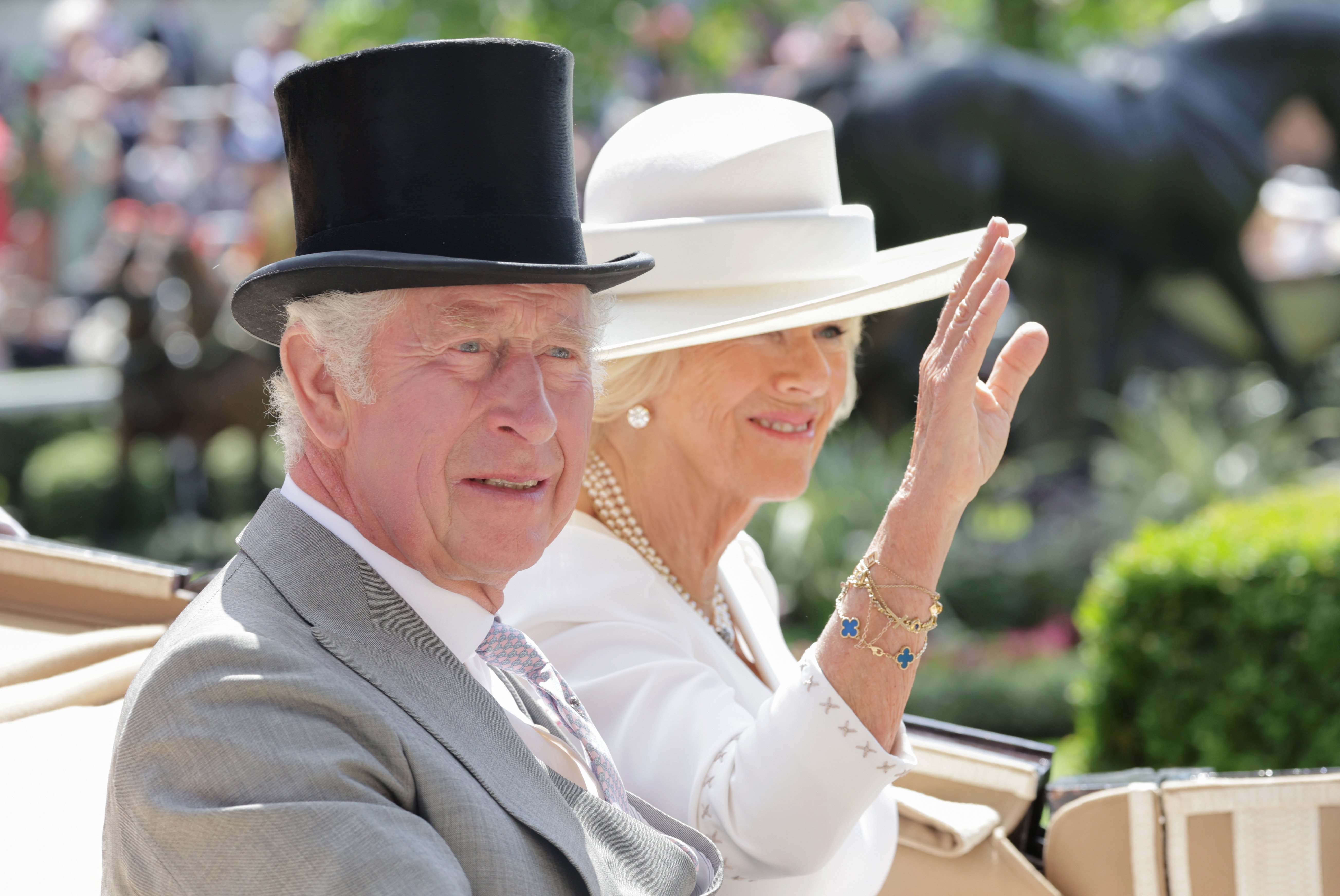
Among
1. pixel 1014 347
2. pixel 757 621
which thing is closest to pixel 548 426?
pixel 1014 347

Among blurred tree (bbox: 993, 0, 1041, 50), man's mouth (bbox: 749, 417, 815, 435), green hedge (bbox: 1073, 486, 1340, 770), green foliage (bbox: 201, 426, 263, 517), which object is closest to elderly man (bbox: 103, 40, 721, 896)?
man's mouth (bbox: 749, 417, 815, 435)

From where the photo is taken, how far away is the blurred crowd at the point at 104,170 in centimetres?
1152

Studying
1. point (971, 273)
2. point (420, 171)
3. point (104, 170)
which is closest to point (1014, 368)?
point (971, 273)

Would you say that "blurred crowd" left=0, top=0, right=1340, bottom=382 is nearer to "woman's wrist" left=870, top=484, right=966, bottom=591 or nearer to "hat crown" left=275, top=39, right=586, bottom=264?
"woman's wrist" left=870, top=484, right=966, bottom=591

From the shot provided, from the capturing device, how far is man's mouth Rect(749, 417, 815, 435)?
2486mm

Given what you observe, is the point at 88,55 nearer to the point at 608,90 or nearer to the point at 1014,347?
the point at 608,90

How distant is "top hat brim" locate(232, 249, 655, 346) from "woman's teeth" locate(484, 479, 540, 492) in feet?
0.77

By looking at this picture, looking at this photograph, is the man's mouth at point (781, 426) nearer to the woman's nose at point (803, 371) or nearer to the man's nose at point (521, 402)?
the woman's nose at point (803, 371)

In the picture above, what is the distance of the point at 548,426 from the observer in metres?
1.71

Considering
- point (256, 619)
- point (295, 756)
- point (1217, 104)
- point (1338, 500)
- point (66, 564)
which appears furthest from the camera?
point (1217, 104)

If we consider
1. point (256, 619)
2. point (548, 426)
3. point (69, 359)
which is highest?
point (548, 426)

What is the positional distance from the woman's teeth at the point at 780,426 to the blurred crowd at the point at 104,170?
28.5ft

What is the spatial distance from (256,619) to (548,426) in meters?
0.41

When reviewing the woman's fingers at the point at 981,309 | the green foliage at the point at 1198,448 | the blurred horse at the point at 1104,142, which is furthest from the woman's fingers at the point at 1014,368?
the blurred horse at the point at 1104,142
